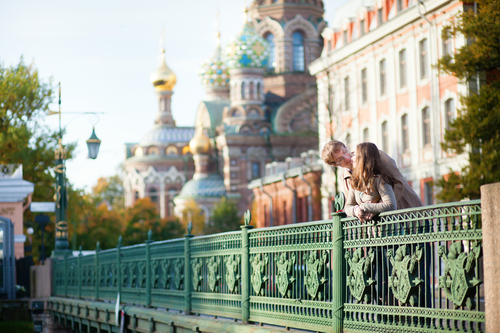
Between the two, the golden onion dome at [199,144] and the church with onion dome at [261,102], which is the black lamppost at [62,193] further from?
the golden onion dome at [199,144]

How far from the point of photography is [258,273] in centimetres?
953

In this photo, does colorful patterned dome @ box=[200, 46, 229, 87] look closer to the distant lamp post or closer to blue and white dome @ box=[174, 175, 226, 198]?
blue and white dome @ box=[174, 175, 226, 198]

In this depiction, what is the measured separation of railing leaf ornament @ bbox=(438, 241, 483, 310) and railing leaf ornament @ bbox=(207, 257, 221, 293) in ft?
16.6

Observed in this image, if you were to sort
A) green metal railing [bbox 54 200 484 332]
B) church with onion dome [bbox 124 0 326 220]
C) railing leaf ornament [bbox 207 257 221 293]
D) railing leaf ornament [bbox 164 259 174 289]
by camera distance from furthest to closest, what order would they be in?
church with onion dome [bbox 124 0 326 220] → railing leaf ornament [bbox 164 259 174 289] → railing leaf ornament [bbox 207 257 221 293] → green metal railing [bbox 54 200 484 332]

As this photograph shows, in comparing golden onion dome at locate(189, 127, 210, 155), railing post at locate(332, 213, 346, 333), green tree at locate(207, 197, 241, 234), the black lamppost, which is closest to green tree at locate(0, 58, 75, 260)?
the black lamppost

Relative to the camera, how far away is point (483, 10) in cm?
2130

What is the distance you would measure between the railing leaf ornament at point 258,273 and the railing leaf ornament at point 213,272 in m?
1.31

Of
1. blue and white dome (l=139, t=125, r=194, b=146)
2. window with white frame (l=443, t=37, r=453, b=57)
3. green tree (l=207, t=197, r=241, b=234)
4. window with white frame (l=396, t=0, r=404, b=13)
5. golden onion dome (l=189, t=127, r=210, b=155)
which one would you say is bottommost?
green tree (l=207, t=197, r=241, b=234)

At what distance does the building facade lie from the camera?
32.1 meters

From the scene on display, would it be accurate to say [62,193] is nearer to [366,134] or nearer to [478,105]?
[478,105]

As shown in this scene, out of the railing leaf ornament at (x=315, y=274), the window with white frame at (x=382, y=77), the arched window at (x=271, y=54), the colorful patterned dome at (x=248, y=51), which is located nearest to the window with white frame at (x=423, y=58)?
the window with white frame at (x=382, y=77)

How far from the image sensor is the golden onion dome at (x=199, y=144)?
291 ft

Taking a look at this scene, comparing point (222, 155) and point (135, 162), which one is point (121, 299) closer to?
point (222, 155)

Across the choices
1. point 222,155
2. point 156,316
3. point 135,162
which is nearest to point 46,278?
point 156,316
